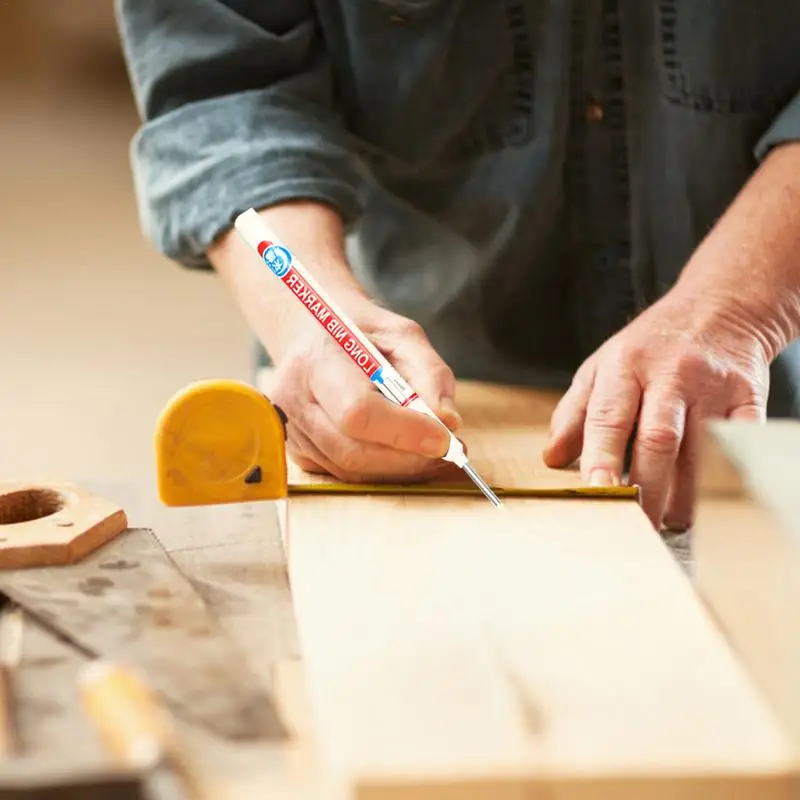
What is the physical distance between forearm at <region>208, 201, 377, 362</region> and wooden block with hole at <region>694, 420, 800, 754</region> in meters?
0.41

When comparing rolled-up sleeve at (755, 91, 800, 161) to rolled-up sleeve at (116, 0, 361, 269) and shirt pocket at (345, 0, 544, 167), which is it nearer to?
shirt pocket at (345, 0, 544, 167)

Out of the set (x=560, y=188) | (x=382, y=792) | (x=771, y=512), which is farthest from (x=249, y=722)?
(x=560, y=188)

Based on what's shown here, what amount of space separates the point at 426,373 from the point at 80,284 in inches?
99.8

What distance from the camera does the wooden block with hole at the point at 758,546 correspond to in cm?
56

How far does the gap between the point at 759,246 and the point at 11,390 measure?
6.73 ft

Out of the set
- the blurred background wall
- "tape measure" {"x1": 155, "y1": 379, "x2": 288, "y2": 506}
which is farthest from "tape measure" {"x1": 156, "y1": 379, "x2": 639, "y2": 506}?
the blurred background wall

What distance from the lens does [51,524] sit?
0.84 metres

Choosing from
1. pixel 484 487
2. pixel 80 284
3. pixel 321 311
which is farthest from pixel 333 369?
pixel 80 284

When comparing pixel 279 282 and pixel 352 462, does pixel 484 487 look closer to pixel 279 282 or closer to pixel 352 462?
pixel 352 462

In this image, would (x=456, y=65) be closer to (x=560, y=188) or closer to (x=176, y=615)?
(x=560, y=188)

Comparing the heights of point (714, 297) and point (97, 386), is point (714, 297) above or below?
above

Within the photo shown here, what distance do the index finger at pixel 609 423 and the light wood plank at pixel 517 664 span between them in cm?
8

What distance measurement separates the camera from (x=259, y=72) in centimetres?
121

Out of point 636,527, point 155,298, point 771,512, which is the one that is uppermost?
point 771,512
